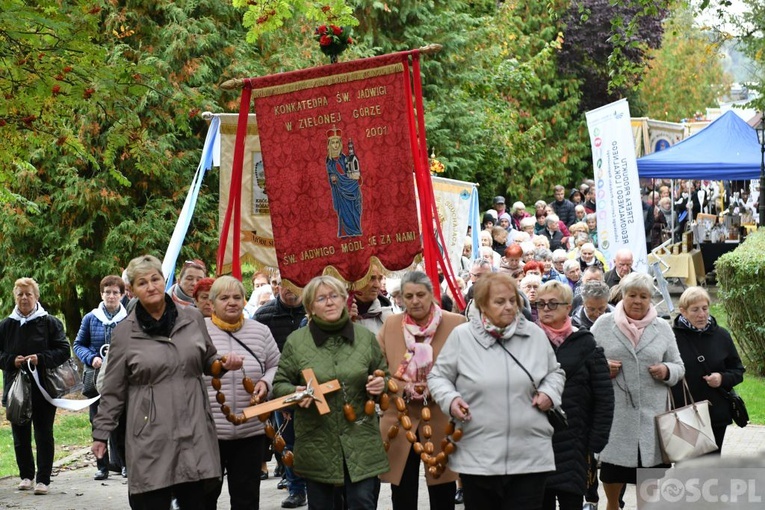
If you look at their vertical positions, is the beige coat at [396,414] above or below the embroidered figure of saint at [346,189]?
below

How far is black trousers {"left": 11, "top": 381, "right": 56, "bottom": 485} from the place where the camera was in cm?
1111

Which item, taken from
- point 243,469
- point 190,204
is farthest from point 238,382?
point 190,204

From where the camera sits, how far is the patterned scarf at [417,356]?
7637 millimetres

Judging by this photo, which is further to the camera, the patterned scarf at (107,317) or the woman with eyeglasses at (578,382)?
the patterned scarf at (107,317)

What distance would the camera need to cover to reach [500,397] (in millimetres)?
6660

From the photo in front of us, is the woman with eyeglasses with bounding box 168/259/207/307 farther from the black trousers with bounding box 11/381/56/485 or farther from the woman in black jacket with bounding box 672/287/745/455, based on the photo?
the woman in black jacket with bounding box 672/287/745/455

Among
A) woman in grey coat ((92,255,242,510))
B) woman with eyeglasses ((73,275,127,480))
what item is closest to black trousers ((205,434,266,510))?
woman in grey coat ((92,255,242,510))

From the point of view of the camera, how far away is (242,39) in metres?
19.7

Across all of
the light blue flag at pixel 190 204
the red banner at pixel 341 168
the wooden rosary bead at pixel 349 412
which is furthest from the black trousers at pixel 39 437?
the wooden rosary bead at pixel 349 412

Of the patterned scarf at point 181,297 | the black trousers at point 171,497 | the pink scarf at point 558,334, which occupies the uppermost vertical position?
the patterned scarf at point 181,297

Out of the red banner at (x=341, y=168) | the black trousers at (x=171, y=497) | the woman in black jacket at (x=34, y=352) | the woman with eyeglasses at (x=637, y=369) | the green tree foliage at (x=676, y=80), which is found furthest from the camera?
the green tree foliage at (x=676, y=80)

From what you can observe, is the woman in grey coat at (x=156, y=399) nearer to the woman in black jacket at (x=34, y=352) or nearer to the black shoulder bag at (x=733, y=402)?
the black shoulder bag at (x=733, y=402)

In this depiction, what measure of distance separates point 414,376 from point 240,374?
1.15 meters

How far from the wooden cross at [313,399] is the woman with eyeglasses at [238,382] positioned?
0.64 meters
